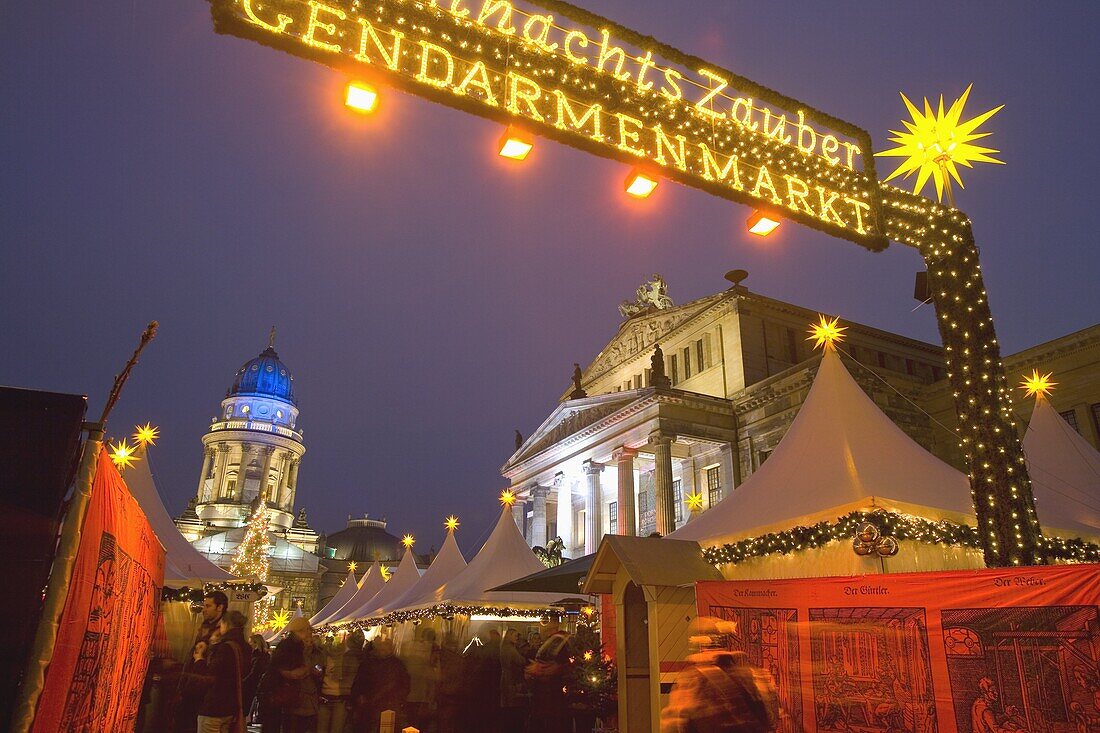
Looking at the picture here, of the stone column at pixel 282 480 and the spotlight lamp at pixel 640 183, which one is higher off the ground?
the stone column at pixel 282 480

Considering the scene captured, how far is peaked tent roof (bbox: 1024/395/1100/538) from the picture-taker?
10.8 metres

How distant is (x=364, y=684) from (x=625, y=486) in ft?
82.3

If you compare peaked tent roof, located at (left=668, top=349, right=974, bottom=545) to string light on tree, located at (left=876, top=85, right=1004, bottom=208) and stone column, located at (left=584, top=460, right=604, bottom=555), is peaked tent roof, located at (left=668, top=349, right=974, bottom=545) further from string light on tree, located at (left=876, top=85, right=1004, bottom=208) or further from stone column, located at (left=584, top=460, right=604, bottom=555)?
stone column, located at (left=584, top=460, right=604, bottom=555)

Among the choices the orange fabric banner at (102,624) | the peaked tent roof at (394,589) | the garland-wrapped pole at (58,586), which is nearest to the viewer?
the garland-wrapped pole at (58,586)

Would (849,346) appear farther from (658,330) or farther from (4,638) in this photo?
(4,638)

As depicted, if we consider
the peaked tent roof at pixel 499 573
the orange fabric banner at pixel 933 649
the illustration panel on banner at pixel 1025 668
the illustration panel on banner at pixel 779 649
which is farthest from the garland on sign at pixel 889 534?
the peaked tent roof at pixel 499 573

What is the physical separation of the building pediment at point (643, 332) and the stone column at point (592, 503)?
9342 mm

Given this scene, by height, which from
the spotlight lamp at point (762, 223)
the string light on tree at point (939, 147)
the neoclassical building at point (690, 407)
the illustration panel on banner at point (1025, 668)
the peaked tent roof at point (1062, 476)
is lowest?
the illustration panel on banner at point (1025, 668)

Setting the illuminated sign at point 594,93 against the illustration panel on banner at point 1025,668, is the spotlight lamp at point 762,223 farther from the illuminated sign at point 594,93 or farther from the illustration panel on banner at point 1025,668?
the illustration panel on banner at point 1025,668

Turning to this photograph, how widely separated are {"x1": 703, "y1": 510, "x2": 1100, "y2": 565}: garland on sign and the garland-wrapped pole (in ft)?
29.5

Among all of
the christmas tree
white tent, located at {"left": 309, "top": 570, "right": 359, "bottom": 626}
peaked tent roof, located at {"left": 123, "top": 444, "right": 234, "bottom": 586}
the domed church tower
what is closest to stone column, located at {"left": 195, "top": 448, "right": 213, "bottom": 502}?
the domed church tower

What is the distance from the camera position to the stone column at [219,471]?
7844 cm

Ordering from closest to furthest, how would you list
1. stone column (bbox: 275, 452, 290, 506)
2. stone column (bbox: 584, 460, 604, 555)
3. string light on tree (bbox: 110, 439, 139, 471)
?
string light on tree (bbox: 110, 439, 139, 471) → stone column (bbox: 584, 460, 604, 555) → stone column (bbox: 275, 452, 290, 506)

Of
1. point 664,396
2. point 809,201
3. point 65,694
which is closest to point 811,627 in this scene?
point 809,201
